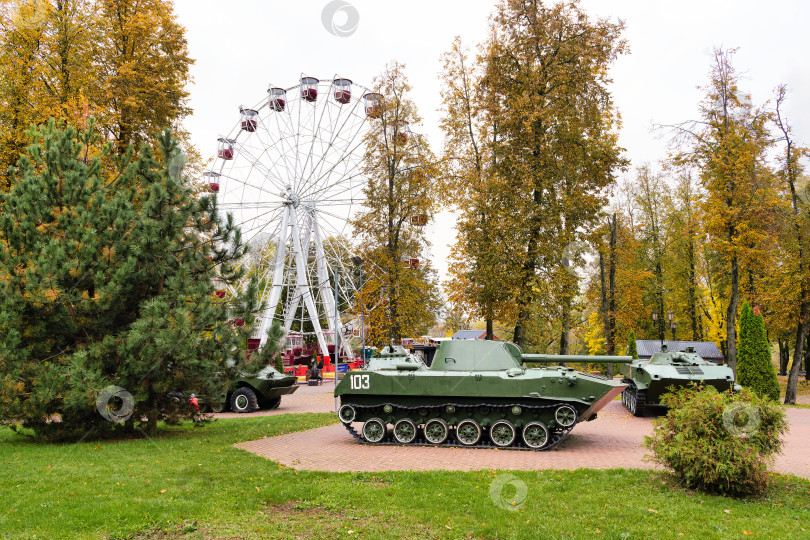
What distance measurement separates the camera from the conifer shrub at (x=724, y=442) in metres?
7.20

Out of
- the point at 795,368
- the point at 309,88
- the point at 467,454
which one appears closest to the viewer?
the point at 467,454

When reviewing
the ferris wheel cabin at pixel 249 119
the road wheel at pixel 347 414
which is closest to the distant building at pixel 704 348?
the ferris wheel cabin at pixel 249 119

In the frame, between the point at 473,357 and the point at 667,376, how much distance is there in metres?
6.28

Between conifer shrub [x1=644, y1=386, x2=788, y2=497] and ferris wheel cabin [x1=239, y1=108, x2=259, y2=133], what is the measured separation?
972 inches

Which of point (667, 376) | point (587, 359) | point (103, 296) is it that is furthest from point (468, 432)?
point (103, 296)

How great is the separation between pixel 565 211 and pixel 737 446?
486 inches

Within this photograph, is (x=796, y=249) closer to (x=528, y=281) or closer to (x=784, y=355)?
(x=528, y=281)

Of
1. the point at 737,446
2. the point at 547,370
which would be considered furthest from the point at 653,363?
the point at 737,446

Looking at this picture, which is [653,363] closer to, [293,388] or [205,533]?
[293,388]

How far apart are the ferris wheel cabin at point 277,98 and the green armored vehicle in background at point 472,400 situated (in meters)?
18.5

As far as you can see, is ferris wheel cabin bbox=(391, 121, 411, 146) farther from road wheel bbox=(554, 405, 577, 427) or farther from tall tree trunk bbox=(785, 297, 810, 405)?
tall tree trunk bbox=(785, 297, 810, 405)

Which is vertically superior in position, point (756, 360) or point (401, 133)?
point (401, 133)

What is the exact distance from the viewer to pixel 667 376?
51.1ft

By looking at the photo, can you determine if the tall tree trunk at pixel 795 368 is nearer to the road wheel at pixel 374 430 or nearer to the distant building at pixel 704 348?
the distant building at pixel 704 348
